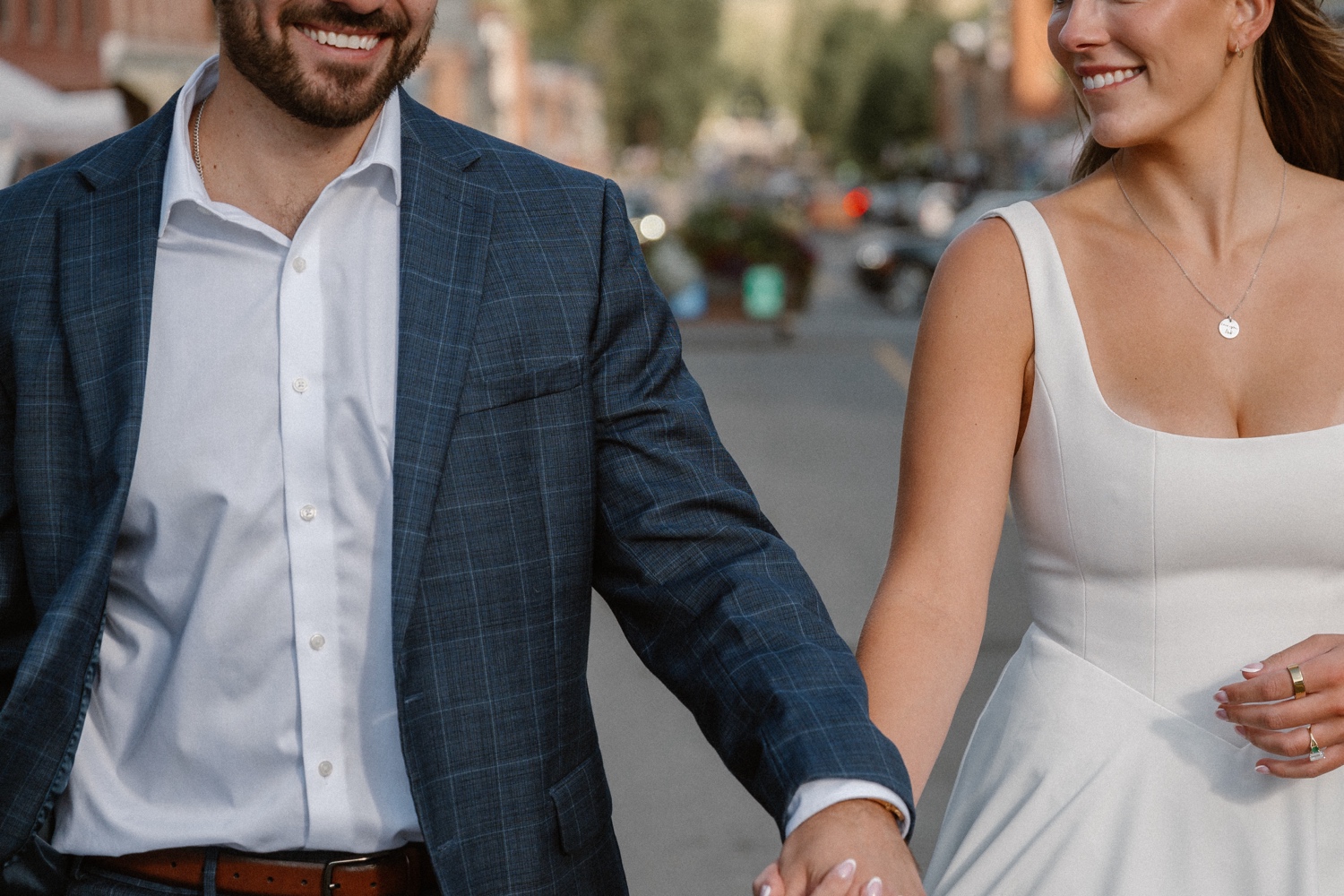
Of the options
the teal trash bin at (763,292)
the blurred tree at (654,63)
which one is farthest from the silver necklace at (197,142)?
the blurred tree at (654,63)

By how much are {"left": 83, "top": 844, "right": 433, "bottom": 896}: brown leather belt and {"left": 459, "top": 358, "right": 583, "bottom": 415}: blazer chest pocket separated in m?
0.58

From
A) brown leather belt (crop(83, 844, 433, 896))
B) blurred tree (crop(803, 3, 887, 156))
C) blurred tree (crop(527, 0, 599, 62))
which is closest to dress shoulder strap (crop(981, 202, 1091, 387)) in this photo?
brown leather belt (crop(83, 844, 433, 896))

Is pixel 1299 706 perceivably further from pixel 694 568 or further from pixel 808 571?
pixel 808 571

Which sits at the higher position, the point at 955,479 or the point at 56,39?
the point at 955,479

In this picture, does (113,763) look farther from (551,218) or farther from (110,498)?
(551,218)

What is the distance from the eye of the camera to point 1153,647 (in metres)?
2.33

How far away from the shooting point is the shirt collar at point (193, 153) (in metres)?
2.16

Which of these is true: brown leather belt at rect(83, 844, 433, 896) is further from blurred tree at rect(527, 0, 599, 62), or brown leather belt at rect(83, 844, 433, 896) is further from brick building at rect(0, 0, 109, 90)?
blurred tree at rect(527, 0, 599, 62)

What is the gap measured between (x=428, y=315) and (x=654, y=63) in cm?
6640

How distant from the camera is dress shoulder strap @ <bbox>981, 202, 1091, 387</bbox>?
2.36 m

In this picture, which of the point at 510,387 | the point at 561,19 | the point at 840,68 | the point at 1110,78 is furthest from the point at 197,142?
the point at 840,68

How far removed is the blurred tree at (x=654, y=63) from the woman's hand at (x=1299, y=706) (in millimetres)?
65746

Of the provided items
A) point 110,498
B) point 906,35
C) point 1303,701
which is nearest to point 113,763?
point 110,498

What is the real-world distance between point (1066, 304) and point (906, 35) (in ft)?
277
